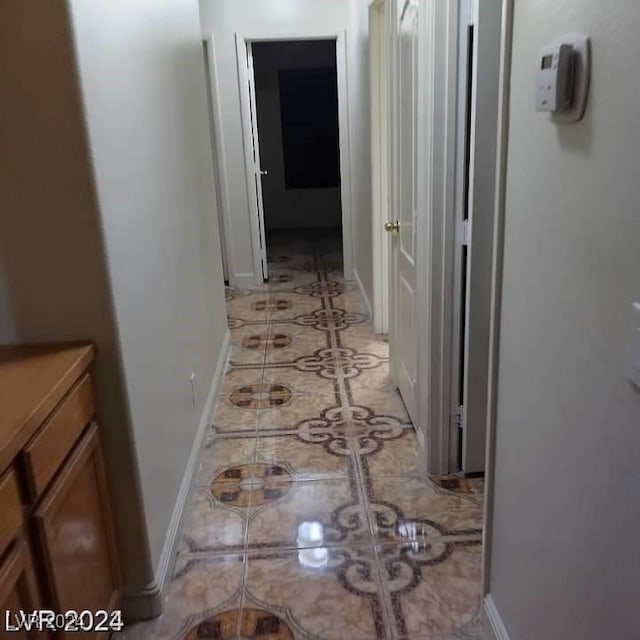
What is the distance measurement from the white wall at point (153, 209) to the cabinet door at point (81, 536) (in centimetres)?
15

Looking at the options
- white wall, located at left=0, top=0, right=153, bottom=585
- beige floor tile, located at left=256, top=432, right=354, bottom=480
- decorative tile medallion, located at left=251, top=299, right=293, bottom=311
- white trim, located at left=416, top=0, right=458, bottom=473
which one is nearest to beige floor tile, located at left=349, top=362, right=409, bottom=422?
beige floor tile, located at left=256, top=432, right=354, bottom=480

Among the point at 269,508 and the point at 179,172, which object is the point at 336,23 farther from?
the point at 269,508

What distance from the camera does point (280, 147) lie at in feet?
27.7

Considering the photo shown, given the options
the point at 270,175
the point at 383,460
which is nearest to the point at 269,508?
the point at 383,460

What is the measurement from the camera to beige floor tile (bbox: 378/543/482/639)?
1778mm

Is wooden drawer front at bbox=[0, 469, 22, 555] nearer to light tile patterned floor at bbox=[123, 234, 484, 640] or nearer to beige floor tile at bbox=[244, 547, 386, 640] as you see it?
light tile patterned floor at bbox=[123, 234, 484, 640]

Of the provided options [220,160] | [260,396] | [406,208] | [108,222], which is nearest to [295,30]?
[220,160]

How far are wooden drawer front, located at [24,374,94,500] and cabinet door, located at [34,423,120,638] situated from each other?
0.04 metres

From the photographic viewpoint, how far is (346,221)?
17.9ft

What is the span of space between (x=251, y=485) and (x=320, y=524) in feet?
1.27

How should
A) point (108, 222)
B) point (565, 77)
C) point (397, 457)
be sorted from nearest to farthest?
point (565, 77), point (108, 222), point (397, 457)

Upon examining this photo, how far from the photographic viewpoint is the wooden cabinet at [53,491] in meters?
1.17

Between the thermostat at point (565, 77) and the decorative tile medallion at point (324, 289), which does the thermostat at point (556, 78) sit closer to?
the thermostat at point (565, 77)

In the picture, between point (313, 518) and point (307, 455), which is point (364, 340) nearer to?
point (307, 455)
